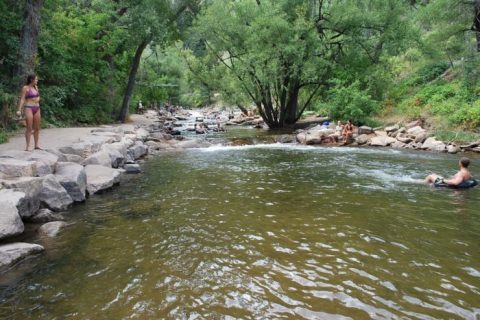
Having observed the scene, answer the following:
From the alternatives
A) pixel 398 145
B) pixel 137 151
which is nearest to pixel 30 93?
pixel 137 151

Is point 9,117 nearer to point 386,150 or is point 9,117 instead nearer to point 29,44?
point 29,44

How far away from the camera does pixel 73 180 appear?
8.25m

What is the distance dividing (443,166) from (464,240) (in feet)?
23.9

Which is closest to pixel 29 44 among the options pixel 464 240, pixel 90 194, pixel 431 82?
pixel 90 194

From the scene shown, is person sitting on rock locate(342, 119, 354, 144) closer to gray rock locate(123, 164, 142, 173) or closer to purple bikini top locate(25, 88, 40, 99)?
gray rock locate(123, 164, 142, 173)

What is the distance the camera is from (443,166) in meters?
12.5

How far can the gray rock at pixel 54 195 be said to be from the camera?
7484 mm

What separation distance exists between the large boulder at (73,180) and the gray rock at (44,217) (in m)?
0.98

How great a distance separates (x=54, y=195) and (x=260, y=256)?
4.63 m

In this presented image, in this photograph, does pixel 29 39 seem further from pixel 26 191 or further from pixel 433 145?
pixel 433 145

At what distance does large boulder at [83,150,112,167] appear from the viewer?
1073 centimetres

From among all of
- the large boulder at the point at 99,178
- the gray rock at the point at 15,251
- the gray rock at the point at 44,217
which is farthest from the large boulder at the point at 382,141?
the gray rock at the point at 15,251

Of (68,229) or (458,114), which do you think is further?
(458,114)

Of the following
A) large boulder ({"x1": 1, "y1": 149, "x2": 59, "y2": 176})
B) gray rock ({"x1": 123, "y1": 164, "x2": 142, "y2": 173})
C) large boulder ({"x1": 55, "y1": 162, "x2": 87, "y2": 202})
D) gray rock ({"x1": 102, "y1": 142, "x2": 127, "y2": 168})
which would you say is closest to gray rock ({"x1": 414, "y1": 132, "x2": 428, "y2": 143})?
gray rock ({"x1": 123, "y1": 164, "x2": 142, "y2": 173})
